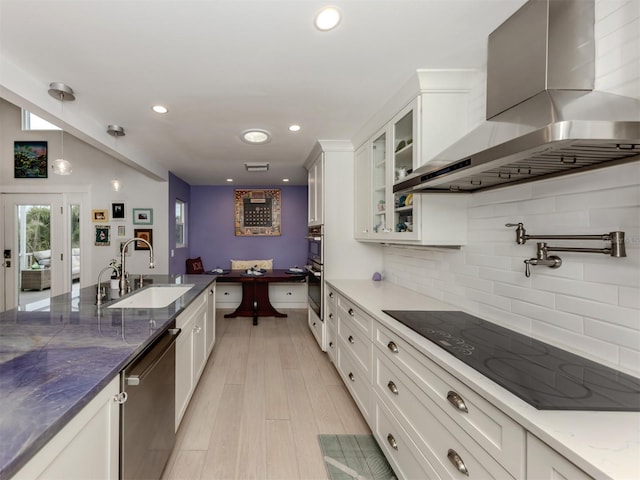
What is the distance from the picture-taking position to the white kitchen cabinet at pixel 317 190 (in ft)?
10.6

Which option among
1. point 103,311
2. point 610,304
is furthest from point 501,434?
point 103,311

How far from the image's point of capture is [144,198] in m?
4.38

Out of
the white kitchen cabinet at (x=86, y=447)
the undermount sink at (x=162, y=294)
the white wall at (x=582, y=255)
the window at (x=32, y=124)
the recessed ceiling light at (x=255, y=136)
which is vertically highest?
the window at (x=32, y=124)

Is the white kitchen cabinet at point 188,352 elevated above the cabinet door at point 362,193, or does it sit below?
below

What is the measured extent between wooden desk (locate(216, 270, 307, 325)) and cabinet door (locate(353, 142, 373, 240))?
→ 1881 mm

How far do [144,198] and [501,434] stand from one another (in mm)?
4993

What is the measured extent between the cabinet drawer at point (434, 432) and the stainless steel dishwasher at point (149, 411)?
1201mm

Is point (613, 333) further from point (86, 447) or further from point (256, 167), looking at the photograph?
point (256, 167)

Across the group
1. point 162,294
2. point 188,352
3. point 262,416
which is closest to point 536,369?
point 262,416

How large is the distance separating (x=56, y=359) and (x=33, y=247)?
15.7ft

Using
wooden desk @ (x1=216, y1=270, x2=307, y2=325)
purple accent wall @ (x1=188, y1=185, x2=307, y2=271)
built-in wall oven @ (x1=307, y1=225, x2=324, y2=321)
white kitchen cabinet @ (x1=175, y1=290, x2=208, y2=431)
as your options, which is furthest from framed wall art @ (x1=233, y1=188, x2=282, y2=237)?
white kitchen cabinet @ (x1=175, y1=290, x2=208, y2=431)

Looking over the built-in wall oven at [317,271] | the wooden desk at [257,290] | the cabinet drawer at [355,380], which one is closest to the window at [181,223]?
the wooden desk at [257,290]

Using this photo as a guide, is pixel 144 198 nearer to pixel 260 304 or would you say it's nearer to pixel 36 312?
pixel 260 304

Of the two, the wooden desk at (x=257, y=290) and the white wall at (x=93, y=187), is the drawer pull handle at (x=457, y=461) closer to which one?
the wooden desk at (x=257, y=290)
